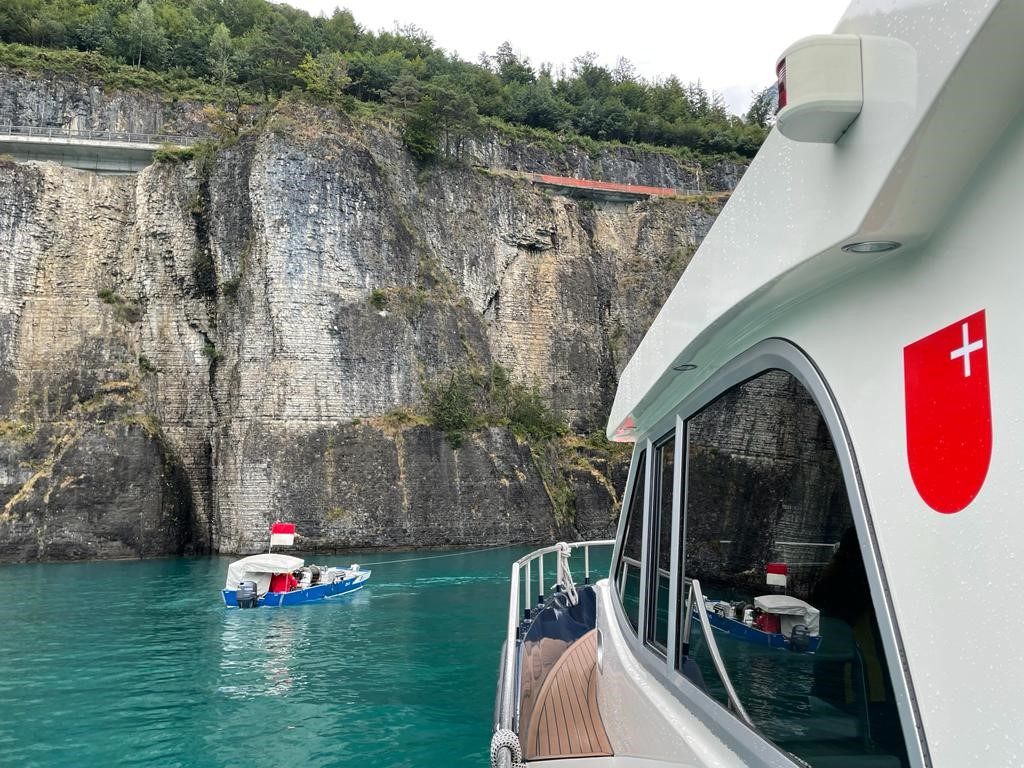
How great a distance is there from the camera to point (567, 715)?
12.5 ft

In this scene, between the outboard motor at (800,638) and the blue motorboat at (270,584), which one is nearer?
the outboard motor at (800,638)

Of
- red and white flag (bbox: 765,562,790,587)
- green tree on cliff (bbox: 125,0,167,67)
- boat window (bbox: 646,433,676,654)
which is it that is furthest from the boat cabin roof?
green tree on cliff (bbox: 125,0,167,67)

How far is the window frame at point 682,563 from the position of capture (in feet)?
3.57

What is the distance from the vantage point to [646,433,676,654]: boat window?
7.45 ft

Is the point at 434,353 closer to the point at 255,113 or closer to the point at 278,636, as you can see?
the point at 255,113

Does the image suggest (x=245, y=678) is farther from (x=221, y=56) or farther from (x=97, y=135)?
(x=221, y=56)

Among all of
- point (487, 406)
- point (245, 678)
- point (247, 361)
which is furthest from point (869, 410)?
point (487, 406)

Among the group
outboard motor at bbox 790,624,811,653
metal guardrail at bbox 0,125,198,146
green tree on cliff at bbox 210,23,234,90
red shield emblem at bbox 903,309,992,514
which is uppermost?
green tree on cliff at bbox 210,23,234,90

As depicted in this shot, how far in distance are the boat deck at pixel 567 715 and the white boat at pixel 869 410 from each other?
140 cm

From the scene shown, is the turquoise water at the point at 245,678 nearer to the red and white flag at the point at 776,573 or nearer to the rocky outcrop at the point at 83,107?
the red and white flag at the point at 776,573

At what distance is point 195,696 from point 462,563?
45.0 feet

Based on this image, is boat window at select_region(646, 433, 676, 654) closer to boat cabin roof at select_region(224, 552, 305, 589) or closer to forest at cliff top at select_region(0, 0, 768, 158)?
boat cabin roof at select_region(224, 552, 305, 589)

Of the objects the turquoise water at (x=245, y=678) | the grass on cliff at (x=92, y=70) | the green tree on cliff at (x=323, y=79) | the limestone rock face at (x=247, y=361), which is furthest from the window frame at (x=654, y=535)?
the grass on cliff at (x=92, y=70)

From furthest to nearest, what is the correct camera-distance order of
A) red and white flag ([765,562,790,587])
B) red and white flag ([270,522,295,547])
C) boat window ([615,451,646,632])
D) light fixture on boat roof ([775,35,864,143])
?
red and white flag ([270,522,295,547]), boat window ([615,451,646,632]), red and white flag ([765,562,790,587]), light fixture on boat roof ([775,35,864,143])
